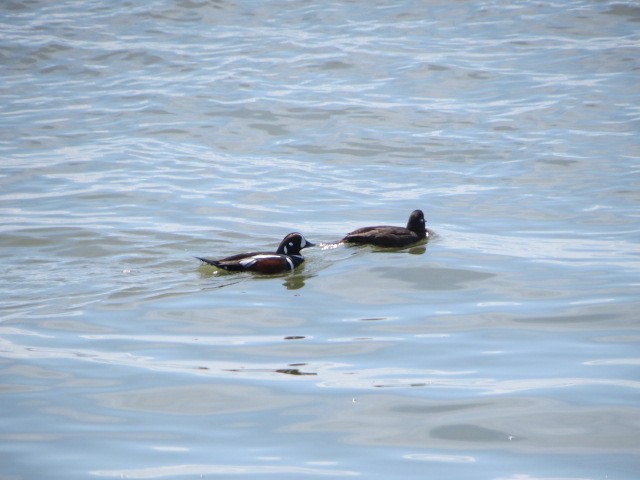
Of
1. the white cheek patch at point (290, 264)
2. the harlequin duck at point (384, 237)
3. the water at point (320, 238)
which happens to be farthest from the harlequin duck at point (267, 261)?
the harlequin duck at point (384, 237)

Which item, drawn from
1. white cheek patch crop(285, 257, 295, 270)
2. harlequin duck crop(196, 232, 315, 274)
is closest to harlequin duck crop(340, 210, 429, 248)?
harlequin duck crop(196, 232, 315, 274)

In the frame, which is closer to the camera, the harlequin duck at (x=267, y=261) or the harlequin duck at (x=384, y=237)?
the harlequin duck at (x=267, y=261)

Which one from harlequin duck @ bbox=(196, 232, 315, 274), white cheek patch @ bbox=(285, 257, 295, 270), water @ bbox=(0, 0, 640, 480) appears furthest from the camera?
white cheek patch @ bbox=(285, 257, 295, 270)

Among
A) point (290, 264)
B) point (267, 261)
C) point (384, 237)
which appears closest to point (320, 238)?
point (384, 237)

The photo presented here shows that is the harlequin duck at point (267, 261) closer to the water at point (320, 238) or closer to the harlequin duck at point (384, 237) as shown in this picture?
the water at point (320, 238)

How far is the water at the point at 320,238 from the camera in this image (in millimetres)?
6625

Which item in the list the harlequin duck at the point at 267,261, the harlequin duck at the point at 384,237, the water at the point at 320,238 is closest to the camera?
the water at the point at 320,238

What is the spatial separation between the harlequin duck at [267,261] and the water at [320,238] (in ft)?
0.50

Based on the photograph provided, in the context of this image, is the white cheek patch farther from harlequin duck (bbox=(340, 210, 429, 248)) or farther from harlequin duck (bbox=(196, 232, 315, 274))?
harlequin duck (bbox=(340, 210, 429, 248))

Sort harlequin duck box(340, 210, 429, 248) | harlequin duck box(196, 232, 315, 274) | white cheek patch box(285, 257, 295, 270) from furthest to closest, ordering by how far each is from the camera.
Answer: harlequin duck box(340, 210, 429, 248) < white cheek patch box(285, 257, 295, 270) < harlequin duck box(196, 232, 315, 274)

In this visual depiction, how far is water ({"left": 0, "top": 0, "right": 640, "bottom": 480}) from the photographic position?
662 cm

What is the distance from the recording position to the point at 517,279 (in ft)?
35.8

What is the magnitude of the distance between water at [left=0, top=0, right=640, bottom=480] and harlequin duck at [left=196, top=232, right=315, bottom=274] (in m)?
0.15

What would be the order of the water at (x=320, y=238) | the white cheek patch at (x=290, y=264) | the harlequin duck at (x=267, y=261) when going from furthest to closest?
1. the white cheek patch at (x=290, y=264)
2. the harlequin duck at (x=267, y=261)
3. the water at (x=320, y=238)
